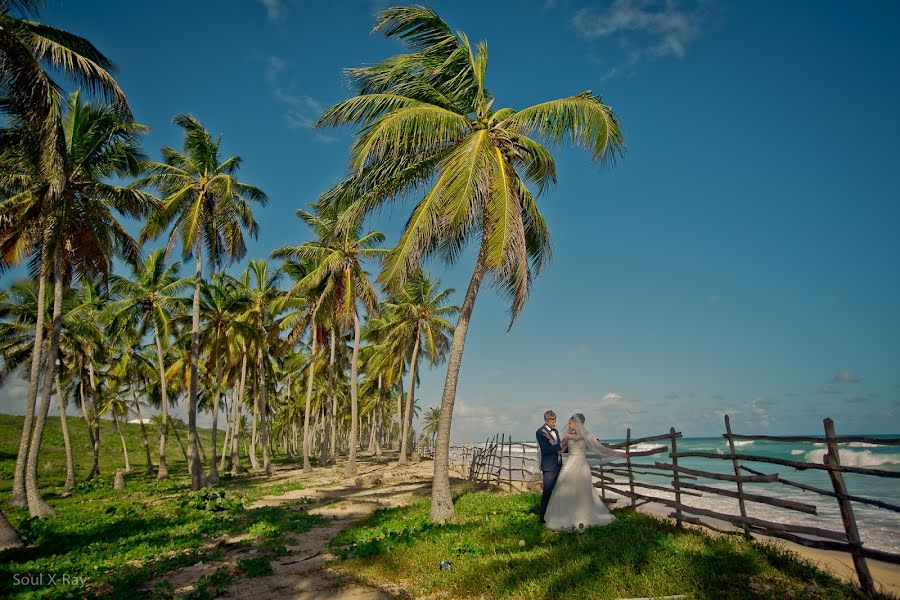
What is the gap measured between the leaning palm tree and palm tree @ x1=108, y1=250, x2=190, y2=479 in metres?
16.6

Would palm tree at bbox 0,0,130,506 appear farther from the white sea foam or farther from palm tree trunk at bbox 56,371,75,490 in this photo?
the white sea foam

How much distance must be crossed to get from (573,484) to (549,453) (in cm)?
75

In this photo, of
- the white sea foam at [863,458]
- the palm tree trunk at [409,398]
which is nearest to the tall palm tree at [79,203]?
the palm tree trunk at [409,398]

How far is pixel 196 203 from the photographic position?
19.0 m

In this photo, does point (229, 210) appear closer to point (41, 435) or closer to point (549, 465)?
point (41, 435)

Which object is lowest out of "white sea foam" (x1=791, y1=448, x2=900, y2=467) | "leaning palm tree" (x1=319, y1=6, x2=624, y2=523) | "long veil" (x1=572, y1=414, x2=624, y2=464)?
"white sea foam" (x1=791, y1=448, x2=900, y2=467)

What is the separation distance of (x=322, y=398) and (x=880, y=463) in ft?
136

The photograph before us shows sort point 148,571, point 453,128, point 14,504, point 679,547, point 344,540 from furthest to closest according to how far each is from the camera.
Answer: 1. point 14,504
2. point 453,128
3. point 344,540
4. point 148,571
5. point 679,547

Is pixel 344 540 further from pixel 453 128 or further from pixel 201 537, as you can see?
pixel 453 128

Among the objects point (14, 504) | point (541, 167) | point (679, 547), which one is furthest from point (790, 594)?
point (14, 504)

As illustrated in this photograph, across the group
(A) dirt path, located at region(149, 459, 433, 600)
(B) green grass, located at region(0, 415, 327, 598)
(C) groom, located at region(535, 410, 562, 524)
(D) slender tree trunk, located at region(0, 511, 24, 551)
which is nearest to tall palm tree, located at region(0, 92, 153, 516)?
(B) green grass, located at region(0, 415, 327, 598)

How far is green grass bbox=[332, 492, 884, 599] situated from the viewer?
5.40 m

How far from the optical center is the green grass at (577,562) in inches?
213

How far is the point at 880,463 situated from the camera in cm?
3697
